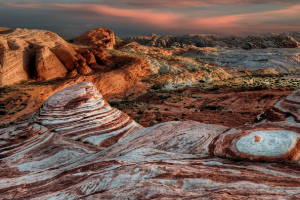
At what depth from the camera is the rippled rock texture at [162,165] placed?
443cm

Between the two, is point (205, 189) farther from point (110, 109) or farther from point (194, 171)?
point (110, 109)

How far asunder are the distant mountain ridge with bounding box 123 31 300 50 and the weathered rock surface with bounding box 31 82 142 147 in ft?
304

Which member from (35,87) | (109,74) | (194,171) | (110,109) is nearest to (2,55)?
(35,87)

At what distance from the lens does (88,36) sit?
52.8 metres

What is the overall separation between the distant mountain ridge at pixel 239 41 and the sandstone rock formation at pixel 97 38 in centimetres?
5016

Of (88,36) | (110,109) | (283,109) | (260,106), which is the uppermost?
(88,36)

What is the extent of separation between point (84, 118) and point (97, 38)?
48323 mm

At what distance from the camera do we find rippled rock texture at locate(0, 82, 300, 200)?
14.5ft

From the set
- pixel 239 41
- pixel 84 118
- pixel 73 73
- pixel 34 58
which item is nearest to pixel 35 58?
pixel 34 58

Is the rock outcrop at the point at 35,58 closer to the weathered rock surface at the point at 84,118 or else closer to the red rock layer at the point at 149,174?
the weathered rock surface at the point at 84,118

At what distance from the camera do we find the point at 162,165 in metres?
5.33

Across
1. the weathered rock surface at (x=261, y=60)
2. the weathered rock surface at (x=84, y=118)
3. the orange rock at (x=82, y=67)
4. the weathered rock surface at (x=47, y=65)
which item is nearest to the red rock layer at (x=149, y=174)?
the weathered rock surface at (x=84, y=118)

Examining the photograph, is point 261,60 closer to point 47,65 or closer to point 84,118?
point 47,65

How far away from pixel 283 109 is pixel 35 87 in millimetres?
26222
